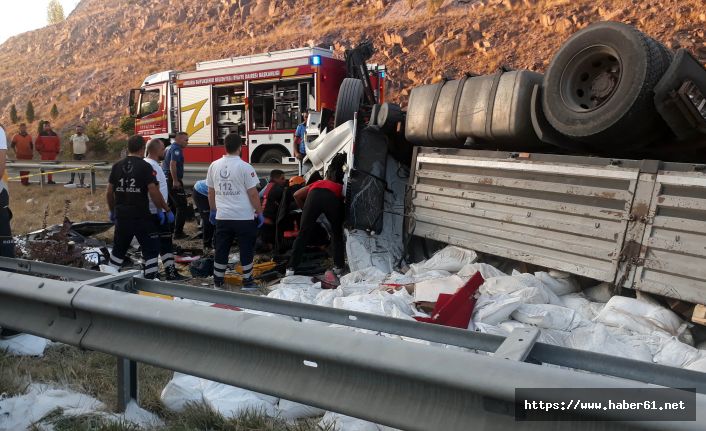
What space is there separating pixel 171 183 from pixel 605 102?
231 inches

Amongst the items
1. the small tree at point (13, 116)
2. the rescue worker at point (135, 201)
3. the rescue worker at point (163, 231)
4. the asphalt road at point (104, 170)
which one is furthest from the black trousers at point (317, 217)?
the small tree at point (13, 116)

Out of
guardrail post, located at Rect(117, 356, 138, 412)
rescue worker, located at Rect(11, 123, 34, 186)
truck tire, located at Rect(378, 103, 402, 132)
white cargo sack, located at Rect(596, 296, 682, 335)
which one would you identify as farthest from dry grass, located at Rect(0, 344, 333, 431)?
rescue worker, located at Rect(11, 123, 34, 186)

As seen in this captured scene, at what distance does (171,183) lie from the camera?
27.1ft

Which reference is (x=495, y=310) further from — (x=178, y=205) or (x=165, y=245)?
(x=178, y=205)

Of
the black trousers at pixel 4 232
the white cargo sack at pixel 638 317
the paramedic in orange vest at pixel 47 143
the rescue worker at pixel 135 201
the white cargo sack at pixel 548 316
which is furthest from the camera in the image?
the paramedic in orange vest at pixel 47 143

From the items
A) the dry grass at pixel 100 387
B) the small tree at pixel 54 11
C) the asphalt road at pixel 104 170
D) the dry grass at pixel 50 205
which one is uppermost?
the small tree at pixel 54 11

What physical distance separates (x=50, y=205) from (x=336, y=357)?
37.2ft

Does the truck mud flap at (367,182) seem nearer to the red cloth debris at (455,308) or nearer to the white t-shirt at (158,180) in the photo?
the white t-shirt at (158,180)

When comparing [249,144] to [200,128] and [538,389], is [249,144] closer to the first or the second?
[200,128]

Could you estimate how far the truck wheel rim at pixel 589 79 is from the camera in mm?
4417

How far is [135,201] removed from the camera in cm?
550

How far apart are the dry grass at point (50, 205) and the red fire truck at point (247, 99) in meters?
3.13

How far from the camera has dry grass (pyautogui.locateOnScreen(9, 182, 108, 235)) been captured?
952 centimetres

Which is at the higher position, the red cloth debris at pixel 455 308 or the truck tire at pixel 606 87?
the truck tire at pixel 606 87
